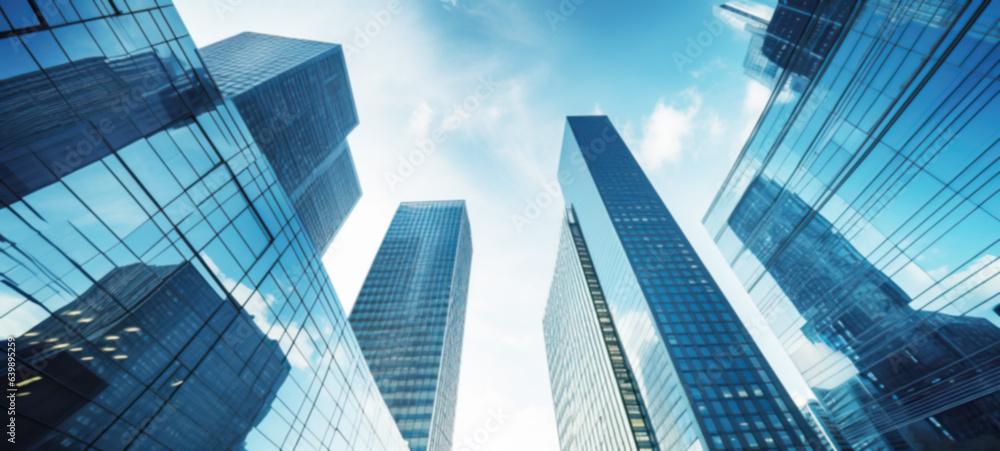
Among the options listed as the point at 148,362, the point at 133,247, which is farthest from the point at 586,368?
the point at 133,247

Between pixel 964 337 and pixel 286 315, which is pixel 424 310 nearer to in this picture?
pixel 286 315

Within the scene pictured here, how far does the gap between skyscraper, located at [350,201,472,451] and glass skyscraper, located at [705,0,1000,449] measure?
6797 centimetres

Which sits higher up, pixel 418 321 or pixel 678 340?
pixel 418 321

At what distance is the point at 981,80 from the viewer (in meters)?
16.1

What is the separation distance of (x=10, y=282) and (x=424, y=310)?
321 ft

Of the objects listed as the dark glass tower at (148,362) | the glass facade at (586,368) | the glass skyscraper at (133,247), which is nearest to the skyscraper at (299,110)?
the glass skyscraper at (133,247)

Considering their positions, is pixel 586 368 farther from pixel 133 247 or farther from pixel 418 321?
pixel 133 247

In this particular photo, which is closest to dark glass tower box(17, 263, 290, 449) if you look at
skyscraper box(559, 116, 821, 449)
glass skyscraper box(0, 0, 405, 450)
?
glass skyscraper box(0, 0, 405, 450)

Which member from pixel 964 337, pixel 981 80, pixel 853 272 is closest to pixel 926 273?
pixel 964 337

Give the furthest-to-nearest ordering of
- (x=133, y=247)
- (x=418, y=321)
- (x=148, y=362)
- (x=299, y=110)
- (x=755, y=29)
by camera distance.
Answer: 1. (x=418, y=321)
2. (x=299, y=110)
3. (x=755, y=29)
4. (x=148, y=362)
5. (x=133, y=247)

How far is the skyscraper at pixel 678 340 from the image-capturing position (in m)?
40.6

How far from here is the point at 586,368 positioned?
79312 mm

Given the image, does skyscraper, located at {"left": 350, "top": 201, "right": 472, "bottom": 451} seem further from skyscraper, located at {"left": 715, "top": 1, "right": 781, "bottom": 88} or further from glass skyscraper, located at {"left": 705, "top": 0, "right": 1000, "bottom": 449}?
skyscraper, located at {"left": 715, "top": 1, "right": 781, "bottom": 88}

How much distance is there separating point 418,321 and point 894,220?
93.8 m
